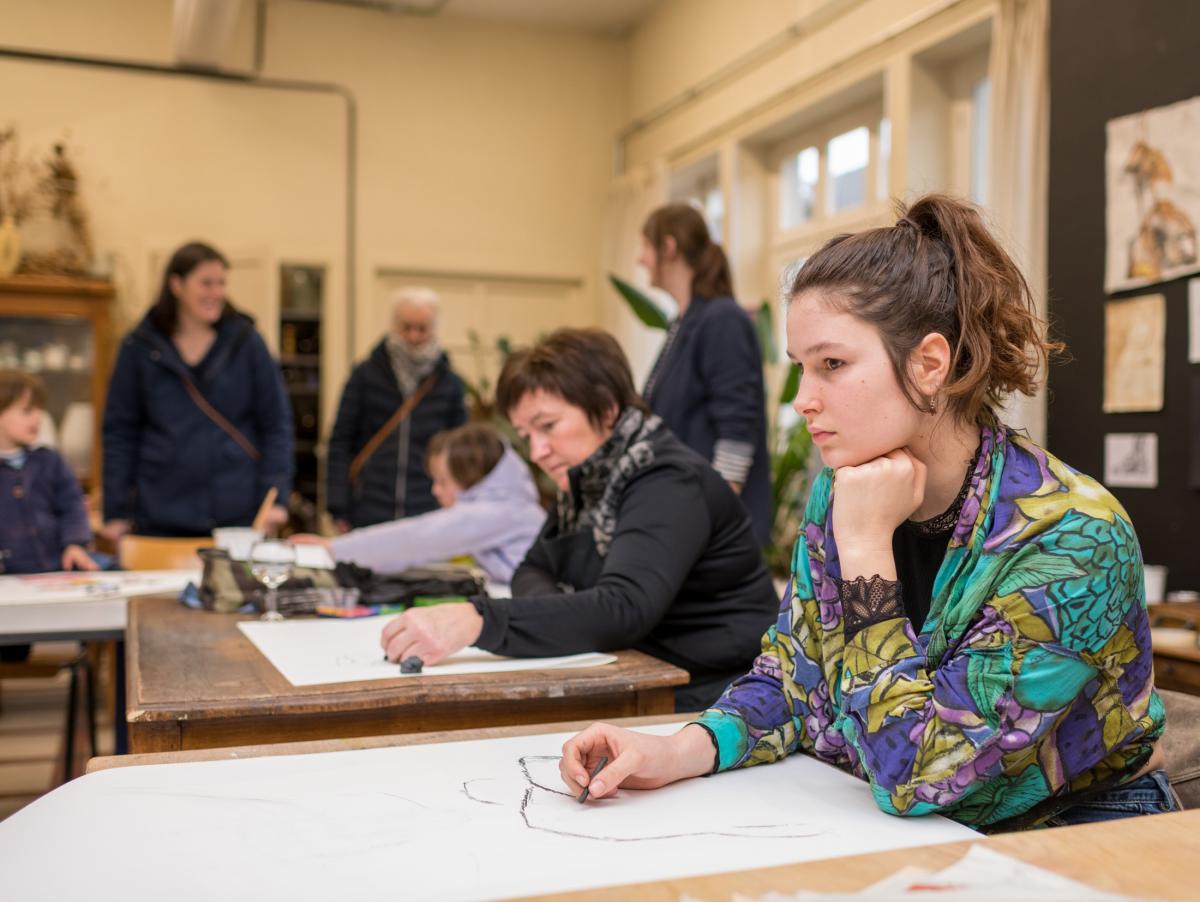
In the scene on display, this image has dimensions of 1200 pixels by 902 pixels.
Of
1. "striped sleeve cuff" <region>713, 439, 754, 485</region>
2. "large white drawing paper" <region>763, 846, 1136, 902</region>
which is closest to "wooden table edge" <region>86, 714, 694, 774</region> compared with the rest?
"large white drawing paper" <region>763, 846, 1136, 902</region>

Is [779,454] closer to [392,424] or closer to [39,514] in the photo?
[392,424]

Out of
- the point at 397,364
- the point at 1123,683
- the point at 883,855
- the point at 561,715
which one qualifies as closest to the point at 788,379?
the point at 397,364

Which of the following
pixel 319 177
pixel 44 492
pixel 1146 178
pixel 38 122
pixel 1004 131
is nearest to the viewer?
pixel 1146 178

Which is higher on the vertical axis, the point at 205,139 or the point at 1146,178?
the point at 205,139

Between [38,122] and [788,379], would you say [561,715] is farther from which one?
[38,122]

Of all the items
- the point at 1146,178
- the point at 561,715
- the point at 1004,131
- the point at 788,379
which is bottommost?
the point at 561,715

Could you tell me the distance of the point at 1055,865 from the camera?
84cm

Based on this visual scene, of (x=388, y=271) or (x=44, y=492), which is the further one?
(x=388, y=271)

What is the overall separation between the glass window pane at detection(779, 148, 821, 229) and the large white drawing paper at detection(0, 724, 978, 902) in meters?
5.18

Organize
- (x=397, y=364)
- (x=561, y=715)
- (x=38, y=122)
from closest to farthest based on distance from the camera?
(x=561, y=715) < (x=397, y=364) < (x=38, y=122)

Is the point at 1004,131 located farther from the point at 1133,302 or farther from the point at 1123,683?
the point at 1123,683

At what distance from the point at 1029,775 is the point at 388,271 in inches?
261

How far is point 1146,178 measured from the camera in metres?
3.44

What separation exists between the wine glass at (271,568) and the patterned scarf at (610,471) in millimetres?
576
